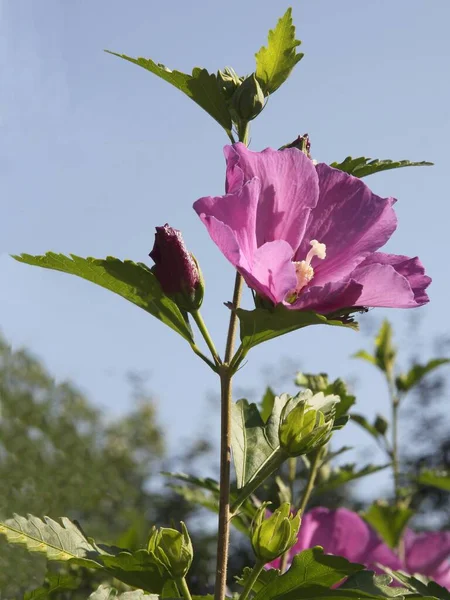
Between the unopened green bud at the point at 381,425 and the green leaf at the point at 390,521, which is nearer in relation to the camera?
the green leaf at the point at 390,521

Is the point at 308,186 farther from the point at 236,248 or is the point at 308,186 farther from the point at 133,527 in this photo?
the point at 133,527

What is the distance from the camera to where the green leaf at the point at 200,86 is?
0.92 meters

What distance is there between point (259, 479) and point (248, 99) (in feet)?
1.25

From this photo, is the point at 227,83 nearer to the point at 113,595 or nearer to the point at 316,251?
the point at 316,251

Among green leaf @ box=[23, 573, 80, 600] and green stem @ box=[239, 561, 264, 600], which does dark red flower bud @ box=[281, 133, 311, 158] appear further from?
green leaf @ box=[23, 573, 80, 600]

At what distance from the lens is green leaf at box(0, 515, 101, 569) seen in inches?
28.9

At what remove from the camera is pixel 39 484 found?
1.54 metres

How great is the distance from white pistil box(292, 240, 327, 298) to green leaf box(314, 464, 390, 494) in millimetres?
658

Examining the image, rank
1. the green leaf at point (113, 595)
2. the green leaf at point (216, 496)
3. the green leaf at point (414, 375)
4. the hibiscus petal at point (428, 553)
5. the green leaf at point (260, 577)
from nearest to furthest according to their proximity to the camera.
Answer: the green leaf at point (113, 595)
the green leaf at point (260, 577)
the green leaf at point (216, 496)
the hibiscus petal at point (428, 553)
the green leaf at point (414, 375)

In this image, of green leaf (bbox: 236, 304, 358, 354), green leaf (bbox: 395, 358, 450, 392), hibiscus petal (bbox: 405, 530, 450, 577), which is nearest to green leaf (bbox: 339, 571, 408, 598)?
green leaf (bbox: 236, 304, 358, 354)

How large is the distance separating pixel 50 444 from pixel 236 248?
1.33 meters

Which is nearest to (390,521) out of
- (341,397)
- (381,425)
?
(381,425)

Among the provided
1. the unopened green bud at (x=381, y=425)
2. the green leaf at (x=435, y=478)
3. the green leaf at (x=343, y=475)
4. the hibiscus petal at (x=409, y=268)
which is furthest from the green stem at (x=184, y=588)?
the unopened green bud at (x=381, y=425)

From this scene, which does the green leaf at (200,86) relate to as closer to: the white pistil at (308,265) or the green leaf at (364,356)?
the white pistil at (308,265)
